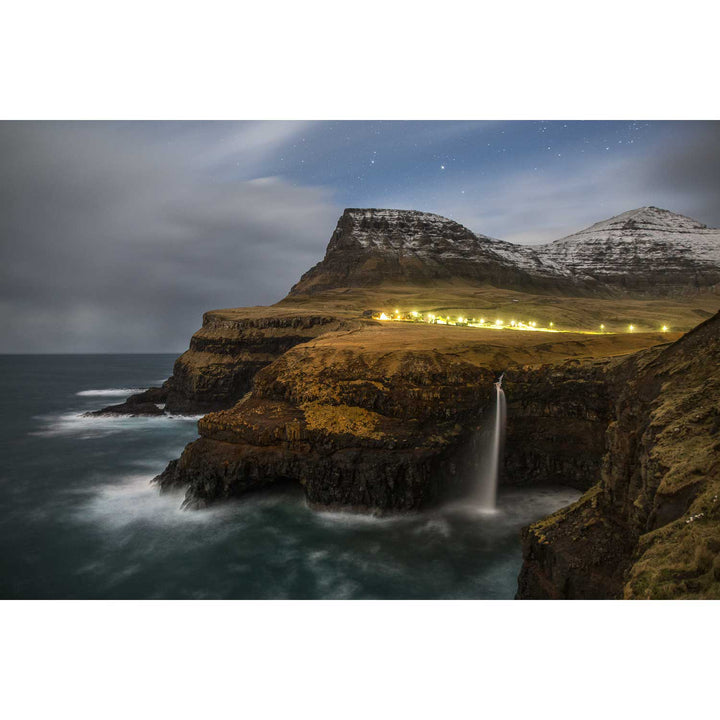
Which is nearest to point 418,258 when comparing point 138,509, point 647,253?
point 647,253

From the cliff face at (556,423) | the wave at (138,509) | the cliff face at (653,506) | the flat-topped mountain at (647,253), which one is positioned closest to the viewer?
the cliff face at (653,506)

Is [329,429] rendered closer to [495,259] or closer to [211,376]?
[211,376]

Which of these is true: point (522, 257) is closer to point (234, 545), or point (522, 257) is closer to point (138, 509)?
point (138, 509)

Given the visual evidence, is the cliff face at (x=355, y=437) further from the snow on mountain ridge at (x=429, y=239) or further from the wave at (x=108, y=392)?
the snow on mountain ridge at (x=429, y=239)

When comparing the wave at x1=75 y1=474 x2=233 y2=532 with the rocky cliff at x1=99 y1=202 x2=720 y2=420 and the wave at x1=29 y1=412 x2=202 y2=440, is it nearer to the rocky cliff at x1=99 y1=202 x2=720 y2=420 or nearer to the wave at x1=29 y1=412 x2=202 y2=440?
the wave at x1=29 y1=412 x2=202 y2=440

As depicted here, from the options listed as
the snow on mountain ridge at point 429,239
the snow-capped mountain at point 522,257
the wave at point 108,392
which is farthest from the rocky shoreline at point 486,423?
the snow on mountain ridge at point 429,239

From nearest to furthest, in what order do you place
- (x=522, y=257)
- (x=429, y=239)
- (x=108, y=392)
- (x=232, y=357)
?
(x=232, y=357) → (x=108, y=392) → (x=429, y=239) → (x=522, y=257)

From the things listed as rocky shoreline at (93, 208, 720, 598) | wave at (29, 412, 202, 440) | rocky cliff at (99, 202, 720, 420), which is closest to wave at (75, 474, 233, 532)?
rocky shoreline at (93, 208, 720, 598)
